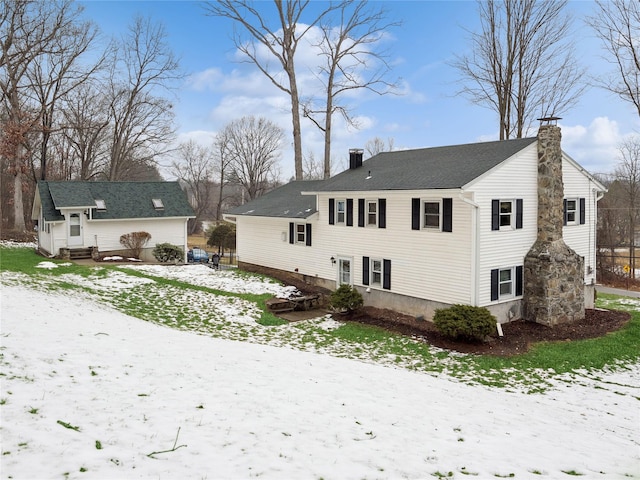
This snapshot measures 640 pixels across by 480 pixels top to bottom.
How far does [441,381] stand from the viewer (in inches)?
446

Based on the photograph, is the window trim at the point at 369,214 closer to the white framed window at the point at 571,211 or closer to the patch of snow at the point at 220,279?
the patch of snow at the point at 220,279

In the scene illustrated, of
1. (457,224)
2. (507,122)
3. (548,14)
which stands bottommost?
(457,224)

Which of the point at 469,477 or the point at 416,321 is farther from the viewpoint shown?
the point at 416,321

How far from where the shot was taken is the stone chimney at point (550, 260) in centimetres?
1670

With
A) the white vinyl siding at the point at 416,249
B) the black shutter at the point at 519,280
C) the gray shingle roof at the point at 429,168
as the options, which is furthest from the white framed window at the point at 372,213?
the black shutter at the point at 519,280

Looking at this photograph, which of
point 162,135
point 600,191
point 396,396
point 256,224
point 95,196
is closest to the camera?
point 396,396

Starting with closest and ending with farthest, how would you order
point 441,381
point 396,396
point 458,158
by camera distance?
point 396,396
point 441,381
point 458,158

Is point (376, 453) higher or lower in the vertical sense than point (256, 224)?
lower

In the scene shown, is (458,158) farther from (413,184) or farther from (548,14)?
(548,14)

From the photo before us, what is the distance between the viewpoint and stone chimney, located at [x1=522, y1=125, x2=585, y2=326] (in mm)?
16703

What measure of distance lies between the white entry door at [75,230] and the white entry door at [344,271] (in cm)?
1554

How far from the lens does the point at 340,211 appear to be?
20469mm

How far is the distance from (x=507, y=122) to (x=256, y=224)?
16.2m

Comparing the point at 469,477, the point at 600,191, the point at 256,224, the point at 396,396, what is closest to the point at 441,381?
the point at 396,396
